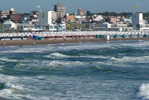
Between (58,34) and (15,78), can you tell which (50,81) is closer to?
(15,78)

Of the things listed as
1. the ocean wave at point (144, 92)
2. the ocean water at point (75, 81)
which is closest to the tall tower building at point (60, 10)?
the ocean water at point (75, 81)

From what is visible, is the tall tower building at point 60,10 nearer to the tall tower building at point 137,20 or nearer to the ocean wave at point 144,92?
the tall tower building at point 137,20

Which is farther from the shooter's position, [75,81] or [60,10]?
[60,10]

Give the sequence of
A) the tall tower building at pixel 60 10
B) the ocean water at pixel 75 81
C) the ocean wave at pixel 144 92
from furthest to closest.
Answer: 1. the tall tower building at pixel 60 10
2. the ocean water at pixel 75 81
3. the ocean wave at pixel 144 92

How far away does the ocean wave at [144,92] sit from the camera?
66.7 ft

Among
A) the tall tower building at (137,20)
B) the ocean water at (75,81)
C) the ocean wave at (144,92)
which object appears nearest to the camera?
the ocean wave at (144,92)

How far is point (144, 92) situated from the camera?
21.2 meters

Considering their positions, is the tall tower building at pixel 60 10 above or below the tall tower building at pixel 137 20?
above

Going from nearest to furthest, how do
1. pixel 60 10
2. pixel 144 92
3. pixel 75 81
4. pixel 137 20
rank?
pixel 144 92
pixel 75 81
pixel 137 20
pixel 60 10

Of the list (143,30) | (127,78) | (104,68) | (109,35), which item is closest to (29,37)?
(109,35)

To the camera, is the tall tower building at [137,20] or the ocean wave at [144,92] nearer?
the ocean wave at [144,92]

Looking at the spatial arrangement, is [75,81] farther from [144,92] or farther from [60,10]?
[60,10]

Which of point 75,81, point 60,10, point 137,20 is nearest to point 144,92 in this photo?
point 75,81

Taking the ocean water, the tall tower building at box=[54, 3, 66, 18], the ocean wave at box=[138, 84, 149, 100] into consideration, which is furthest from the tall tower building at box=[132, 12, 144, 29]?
the ocean wave at box=[138, 84, 149, 100]
